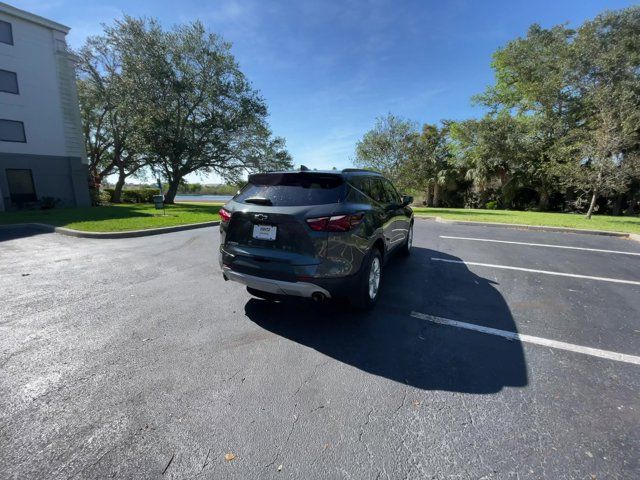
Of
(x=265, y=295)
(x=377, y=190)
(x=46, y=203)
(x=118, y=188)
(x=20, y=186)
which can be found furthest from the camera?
(x=118, y=188)

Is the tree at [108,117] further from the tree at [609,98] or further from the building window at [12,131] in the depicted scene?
the tree at [609,98]

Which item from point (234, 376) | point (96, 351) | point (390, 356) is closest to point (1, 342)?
point (96, 351)

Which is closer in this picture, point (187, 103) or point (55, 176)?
point (55, 176)

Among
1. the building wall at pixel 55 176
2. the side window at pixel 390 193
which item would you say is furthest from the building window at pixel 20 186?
the side window at pixel 390 193

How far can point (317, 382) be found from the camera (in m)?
2.55

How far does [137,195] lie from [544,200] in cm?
3711

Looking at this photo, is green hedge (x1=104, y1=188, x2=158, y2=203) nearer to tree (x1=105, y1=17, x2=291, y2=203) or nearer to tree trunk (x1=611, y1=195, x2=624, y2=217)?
tree (x1=105, y1=17, x2=291, y2=203)

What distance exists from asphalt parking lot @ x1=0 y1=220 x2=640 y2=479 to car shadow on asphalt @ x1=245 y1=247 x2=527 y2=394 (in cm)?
2

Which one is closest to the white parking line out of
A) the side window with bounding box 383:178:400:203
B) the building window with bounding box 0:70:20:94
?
the side window with bounding box 383:178:400:203

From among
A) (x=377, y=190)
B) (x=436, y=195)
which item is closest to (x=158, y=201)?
(x=377, y=190)

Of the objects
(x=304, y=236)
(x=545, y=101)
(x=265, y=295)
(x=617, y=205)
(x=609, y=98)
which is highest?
(x=545, y=101)

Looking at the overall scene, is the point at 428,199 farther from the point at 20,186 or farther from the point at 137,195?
the point at 20,186

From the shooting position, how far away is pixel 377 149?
21734 millimetres

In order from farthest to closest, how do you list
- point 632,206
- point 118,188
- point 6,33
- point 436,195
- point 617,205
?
point 436,195, point 118,188, point 617,205, point 632,206, point 6,33
